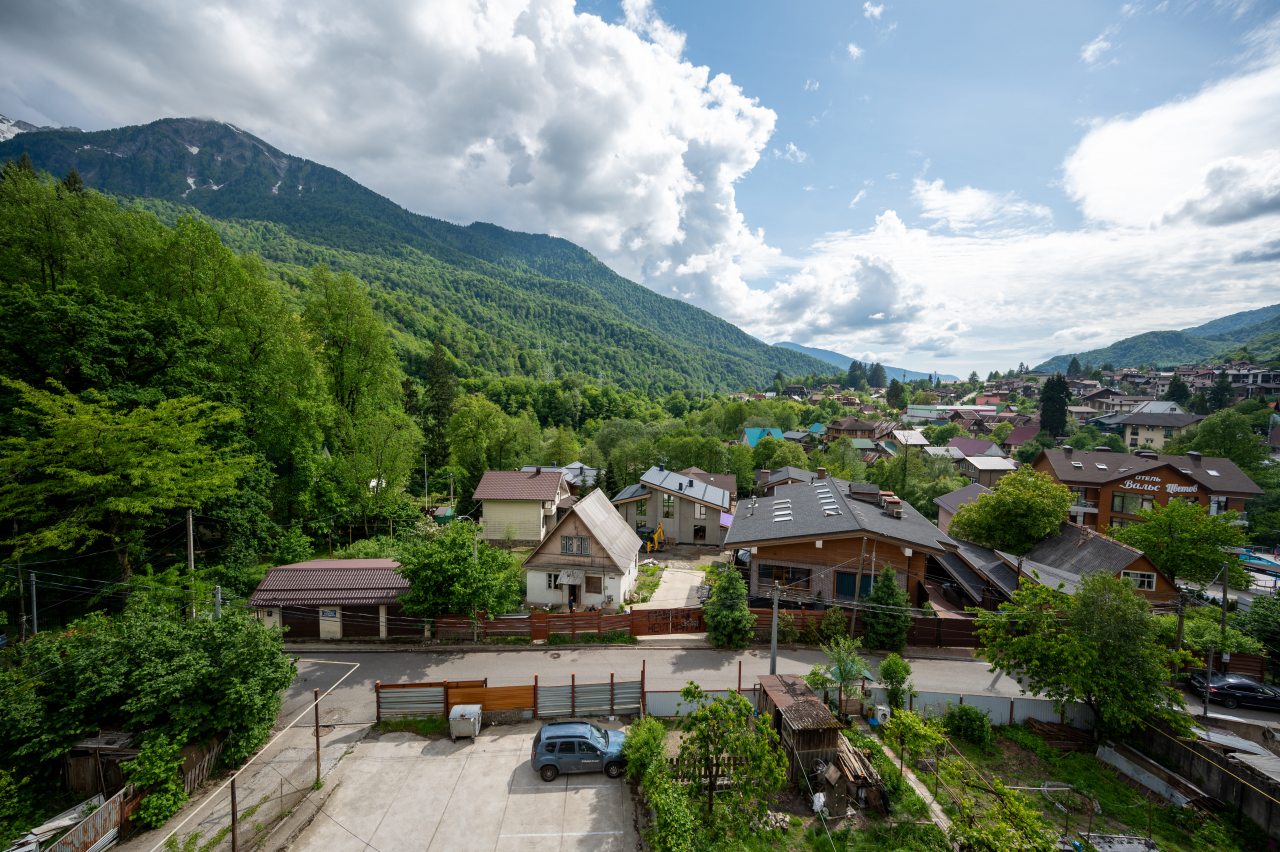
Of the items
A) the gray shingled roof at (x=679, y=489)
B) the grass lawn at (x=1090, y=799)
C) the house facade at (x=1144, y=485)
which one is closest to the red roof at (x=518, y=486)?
the gray shingled roof at (x=679, y=489)

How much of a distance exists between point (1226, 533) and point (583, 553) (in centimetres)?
3523

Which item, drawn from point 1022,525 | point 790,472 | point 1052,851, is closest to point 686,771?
point 1052,851

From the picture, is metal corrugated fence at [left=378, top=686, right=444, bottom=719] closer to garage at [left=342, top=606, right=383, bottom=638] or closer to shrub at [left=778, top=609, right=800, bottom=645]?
garage at [left=342, top=606, right=383, bottom=638]

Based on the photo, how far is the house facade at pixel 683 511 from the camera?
138ft

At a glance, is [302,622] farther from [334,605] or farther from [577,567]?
[577,567]

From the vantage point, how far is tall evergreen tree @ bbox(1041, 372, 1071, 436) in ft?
294

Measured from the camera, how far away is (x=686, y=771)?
41.4ft

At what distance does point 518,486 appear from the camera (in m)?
40.0

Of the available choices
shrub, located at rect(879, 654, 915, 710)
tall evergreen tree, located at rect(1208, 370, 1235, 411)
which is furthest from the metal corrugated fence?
tall evergreen tree, located at rect(1208, 370, 1235, 411)

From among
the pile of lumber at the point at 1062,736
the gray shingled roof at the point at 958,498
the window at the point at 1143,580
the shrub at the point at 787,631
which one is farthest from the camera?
the gray shingled roof at the point at 958,498

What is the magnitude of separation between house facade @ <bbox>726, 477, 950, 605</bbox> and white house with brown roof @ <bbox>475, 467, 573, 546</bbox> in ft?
54.6

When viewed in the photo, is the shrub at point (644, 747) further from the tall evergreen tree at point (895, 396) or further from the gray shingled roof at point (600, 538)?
the tall evergreen tree at point (895, 396)

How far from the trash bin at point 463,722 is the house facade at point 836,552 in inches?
637

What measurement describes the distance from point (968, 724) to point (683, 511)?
2663cm
